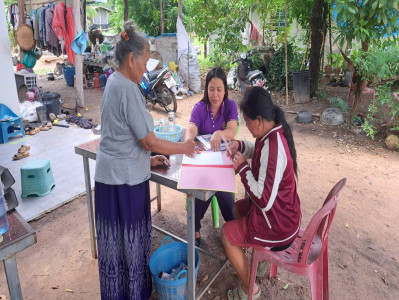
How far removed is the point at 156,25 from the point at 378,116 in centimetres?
1024

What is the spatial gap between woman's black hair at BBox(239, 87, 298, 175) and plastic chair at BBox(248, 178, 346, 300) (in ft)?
1.35

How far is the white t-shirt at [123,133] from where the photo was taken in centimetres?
172

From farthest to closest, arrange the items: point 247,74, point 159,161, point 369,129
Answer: point 247,74, point 369,129, point 159,161

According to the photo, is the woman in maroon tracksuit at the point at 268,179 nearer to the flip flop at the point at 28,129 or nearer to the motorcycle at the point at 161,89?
the flip flop at the point at 28,129

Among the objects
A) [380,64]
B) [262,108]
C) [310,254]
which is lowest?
[310,254]

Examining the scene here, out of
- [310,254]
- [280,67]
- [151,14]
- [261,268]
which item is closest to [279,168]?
[310,254]

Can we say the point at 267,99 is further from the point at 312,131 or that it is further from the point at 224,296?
the point at 312,131

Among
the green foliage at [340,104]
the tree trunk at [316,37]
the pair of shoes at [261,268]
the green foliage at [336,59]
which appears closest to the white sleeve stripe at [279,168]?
the pair of shoes at [261,268]

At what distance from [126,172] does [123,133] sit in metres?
0.23

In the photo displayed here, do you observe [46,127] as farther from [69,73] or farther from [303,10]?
[303,10]

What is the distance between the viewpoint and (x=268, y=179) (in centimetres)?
175

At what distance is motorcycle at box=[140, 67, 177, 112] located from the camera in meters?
7.46

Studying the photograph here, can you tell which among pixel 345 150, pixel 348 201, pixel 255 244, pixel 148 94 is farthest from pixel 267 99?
pixel 148 94

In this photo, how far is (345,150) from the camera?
208 inches
